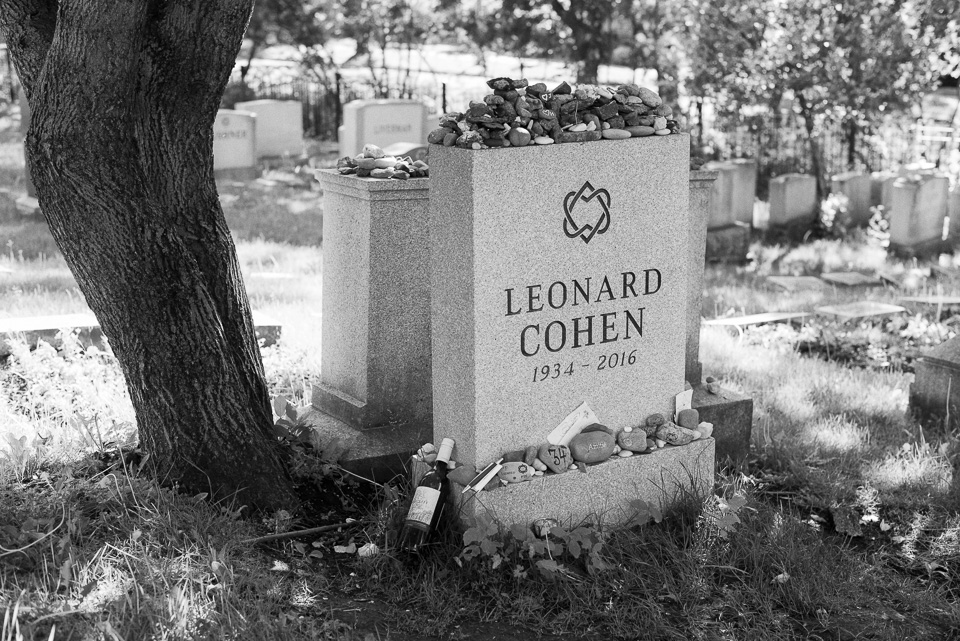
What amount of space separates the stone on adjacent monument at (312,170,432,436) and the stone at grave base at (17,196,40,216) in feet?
22.9

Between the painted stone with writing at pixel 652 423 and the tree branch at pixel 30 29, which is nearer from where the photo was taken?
the tree branch at pixel 30 29

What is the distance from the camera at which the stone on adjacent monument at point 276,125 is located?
1511 centimetres

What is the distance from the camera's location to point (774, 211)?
479 inches

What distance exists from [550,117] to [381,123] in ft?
33.0

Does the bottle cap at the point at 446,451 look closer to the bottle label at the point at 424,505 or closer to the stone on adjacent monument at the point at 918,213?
the bottle label at the point at 424,505

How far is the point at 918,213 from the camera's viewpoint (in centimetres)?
1092

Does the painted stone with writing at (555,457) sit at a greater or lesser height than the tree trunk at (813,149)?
lesser

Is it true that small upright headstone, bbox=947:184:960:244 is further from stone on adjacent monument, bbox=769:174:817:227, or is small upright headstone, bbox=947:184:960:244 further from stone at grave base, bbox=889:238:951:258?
stone on adjacent monument, bbox=769:174:817:227

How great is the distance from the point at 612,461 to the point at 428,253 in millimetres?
1242

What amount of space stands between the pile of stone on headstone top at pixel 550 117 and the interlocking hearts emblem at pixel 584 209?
0.20 metres

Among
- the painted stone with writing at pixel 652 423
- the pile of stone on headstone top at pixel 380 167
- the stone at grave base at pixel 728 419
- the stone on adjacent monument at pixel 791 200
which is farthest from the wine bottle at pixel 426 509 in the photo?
the stone on adjacent monument at pixel 791 200

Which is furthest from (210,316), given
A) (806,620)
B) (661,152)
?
(806,620)

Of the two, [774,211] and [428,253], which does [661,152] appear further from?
[774,211]

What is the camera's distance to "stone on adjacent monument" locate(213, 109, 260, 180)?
1351 centimetres
